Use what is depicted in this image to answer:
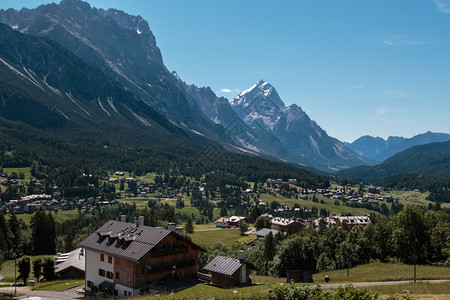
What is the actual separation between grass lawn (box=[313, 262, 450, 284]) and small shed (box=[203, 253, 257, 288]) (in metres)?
11.6

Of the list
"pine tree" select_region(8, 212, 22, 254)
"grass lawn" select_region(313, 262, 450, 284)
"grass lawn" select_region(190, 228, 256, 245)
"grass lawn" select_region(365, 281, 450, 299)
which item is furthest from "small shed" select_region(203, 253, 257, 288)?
"grass lawn" select_region(190, 228, 256, 245)

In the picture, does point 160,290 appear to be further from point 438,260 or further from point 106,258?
point 438,260

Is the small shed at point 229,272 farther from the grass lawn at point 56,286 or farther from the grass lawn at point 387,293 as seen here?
the grass lawn at point 56,286

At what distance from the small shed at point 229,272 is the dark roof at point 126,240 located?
21.7ft

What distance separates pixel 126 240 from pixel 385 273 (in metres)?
45.1

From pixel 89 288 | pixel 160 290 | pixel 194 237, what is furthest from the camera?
pixel 194 237

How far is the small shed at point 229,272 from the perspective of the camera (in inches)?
2188

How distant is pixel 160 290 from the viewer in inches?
2023

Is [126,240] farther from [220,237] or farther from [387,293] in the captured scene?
[220,237]

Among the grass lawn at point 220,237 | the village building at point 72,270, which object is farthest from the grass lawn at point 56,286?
the grass lawn at point 220,237

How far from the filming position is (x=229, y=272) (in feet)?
182

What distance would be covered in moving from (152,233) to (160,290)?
9.72 m

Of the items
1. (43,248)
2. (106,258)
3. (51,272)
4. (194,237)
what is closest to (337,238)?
(106,258)

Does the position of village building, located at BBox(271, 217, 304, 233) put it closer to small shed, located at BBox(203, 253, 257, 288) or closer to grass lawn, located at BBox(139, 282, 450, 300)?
small shed, located at BBox(203, 253, 257, 288)
